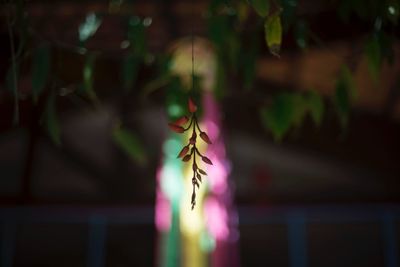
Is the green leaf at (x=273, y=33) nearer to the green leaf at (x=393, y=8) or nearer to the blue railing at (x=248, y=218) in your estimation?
the green leaf at (x=393, y=8)

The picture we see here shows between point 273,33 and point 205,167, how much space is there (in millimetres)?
2474

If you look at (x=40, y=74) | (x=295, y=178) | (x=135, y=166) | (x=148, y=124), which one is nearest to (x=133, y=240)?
(x=135, y=166)

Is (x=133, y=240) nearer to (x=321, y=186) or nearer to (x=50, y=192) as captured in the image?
(x=50, y=192)

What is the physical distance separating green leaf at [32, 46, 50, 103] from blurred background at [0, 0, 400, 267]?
158 centimetres

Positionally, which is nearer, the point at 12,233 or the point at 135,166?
the point at 12,233

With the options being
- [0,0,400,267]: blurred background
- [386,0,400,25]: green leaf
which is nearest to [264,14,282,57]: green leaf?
[386,0,400,25]: green leaf

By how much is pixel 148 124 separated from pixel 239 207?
1.17 metres

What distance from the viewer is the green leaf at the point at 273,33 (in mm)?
646

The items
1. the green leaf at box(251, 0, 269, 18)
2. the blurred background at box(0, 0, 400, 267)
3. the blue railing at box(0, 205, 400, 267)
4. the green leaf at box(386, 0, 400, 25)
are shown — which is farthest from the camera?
the blue railing at box(0, 205, 400, 267)

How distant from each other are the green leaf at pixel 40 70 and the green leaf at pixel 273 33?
1.36 ft

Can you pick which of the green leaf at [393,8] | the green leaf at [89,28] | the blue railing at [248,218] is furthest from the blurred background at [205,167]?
the green leaf at [393,8]

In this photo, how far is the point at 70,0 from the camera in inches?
100

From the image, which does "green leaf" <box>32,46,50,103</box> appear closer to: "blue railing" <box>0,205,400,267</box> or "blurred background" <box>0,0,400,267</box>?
"blurred background" <box>0,0,400,267</box>

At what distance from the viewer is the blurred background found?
2.89 meters
